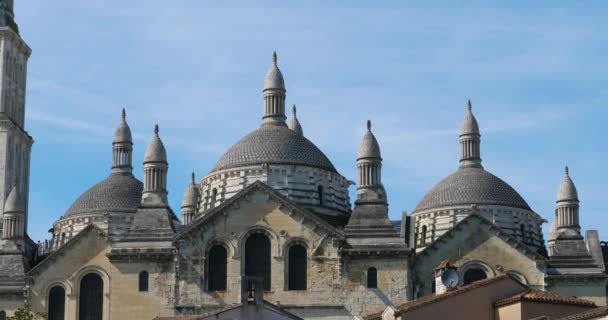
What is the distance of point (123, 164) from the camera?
290 ft

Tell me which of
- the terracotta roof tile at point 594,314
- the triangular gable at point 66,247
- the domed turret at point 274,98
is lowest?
the terracotta roof tile at point 594,314

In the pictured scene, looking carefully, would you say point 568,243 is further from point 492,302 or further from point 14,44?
point 14,44

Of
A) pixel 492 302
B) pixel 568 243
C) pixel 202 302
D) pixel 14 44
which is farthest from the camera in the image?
pixel 14 44

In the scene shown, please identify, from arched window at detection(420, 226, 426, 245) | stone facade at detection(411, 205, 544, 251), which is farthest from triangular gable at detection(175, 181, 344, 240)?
arched window at detection(420, 226, 426, 245)

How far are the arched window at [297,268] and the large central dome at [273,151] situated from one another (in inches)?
314

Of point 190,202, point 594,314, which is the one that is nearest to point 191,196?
point 190,202

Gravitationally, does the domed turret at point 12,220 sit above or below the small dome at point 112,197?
below

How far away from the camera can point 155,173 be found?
2857 inches

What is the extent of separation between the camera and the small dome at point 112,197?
3425 inches

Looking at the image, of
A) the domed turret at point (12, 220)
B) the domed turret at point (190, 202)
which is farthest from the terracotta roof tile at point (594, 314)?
the domed turret at point (190, 202)

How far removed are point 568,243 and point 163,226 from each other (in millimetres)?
18423

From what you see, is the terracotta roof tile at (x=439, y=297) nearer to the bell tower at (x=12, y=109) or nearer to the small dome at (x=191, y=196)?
the small dome at (x=191, y=196)

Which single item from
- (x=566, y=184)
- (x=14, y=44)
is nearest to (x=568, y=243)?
(x=566, y=184)

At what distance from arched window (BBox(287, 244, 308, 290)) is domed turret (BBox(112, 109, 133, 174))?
1876 cm
